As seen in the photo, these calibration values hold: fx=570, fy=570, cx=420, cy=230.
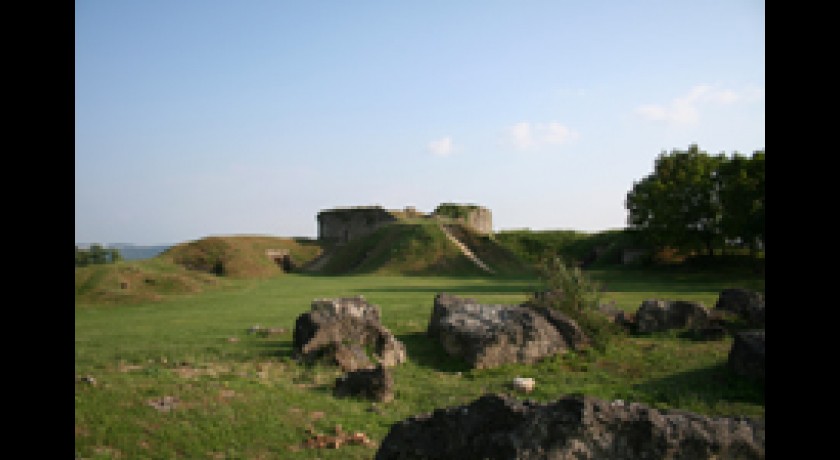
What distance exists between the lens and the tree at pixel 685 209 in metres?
41.3

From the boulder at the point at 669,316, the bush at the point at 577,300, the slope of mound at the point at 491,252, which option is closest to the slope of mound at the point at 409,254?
the slope of mound at the point at 491,252

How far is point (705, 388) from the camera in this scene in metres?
11.0

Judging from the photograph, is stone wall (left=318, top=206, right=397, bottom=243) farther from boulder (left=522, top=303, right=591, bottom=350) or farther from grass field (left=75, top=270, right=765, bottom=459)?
boulder (left=522, top=303, right=591, bottom=350)

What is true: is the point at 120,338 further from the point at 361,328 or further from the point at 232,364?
the point at 361,328

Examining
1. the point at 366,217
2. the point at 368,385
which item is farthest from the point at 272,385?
the point at 366,217

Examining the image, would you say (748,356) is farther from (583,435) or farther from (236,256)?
(236,256)

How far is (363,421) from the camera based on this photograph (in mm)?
9078

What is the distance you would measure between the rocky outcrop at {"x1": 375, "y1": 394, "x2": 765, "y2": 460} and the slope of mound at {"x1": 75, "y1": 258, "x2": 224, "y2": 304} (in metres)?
26.9

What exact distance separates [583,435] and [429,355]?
960cm

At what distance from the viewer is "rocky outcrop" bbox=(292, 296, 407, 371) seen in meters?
13.0

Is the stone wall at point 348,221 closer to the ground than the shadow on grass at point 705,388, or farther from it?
farther from it

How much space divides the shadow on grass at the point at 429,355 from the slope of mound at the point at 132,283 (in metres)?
18.4

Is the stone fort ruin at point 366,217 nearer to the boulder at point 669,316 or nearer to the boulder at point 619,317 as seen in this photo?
the boulder at point 619,317
